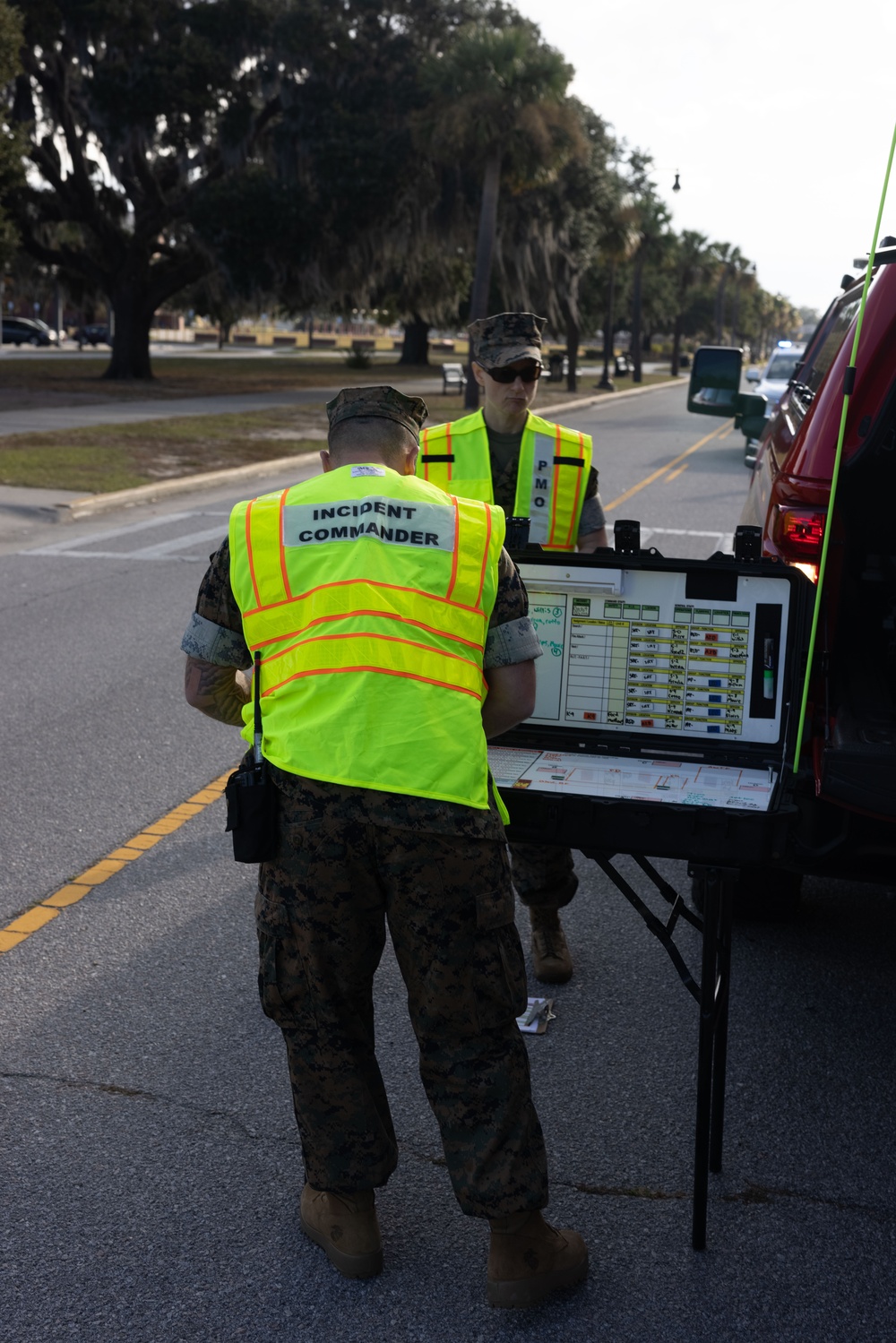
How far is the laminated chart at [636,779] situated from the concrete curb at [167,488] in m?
12.4

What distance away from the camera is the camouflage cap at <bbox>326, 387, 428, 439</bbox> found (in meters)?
2.80

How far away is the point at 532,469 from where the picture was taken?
457 centimetres

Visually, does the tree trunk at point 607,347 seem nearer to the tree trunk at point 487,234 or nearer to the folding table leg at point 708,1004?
the tree trunk at point 487,234

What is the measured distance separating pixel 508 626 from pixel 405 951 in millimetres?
669

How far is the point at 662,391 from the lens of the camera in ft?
180

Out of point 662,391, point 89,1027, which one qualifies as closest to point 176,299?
point 662,391

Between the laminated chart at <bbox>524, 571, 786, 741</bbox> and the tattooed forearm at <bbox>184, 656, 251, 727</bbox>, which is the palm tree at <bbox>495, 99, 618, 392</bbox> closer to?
the laminated chart at <bbox>524, 571, 786, 741</bbox>

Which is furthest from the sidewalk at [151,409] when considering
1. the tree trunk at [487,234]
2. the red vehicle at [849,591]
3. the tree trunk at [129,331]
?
the red vehicle at [849,591]

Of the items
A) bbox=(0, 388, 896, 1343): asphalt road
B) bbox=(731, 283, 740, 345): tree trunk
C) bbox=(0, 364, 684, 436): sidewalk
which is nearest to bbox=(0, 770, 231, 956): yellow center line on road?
bbox=(0, 388, 896, 1343): asphalt road

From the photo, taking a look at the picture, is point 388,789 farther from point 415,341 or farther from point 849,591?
point 415,341

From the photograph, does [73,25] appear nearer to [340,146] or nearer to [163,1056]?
[340,146]

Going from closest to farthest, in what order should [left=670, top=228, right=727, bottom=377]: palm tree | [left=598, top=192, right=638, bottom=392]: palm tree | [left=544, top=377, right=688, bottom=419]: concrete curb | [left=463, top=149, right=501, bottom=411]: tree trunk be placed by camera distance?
[left=463, top=149, right=501, bottom=411]: tree trunk → [left=544, top=377, right=688, bottom=419]: concrete curb → [left=598, top=192, right=638, bottom=392]: palm tree → [left=670, top=228, right=727, bottom=377]: palm tree

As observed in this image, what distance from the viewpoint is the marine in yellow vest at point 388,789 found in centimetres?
265

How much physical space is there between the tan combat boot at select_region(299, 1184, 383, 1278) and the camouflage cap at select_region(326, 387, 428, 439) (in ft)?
5.19
